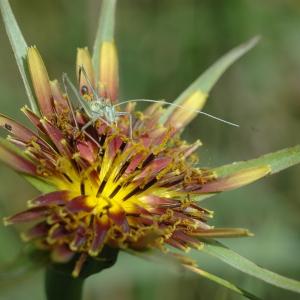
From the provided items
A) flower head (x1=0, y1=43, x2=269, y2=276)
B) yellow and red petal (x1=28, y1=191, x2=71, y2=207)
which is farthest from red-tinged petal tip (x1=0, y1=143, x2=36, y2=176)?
yellow and red petal (x1=28, y1=191, x2=71, y2=207)

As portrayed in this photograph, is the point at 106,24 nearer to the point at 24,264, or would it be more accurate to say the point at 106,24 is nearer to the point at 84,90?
the point at 84,90

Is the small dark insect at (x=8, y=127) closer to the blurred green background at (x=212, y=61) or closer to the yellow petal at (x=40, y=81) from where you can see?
the yellow petal at (x=40, y=81)

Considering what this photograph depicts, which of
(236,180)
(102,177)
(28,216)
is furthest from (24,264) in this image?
(236,180)

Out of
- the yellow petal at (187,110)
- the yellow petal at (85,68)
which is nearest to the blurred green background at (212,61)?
the yellow petal at (187,110)

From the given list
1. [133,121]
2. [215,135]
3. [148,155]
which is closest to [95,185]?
[148,155]

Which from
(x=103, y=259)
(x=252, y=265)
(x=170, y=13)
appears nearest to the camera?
(x=103, y=259)

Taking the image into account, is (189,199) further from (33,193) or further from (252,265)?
(33,193)
